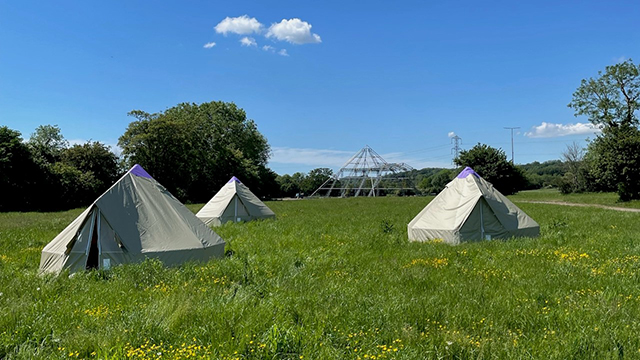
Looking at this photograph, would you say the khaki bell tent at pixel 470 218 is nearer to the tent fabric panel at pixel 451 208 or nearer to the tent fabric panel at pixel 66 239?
the tent fabric panel at pixel 451 208

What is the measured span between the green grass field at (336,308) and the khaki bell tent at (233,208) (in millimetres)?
9269

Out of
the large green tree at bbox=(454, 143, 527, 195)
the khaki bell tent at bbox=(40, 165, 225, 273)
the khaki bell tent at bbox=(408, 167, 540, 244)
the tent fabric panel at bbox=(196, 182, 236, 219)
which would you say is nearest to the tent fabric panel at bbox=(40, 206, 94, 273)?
the khaki bell tent at bbox=(40, 165, 225, 273)

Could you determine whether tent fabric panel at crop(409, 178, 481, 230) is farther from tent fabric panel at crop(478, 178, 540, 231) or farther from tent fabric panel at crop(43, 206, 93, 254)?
tent fabric panel at crop(43, 206, 93, 254)

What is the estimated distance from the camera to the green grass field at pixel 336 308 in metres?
4.12

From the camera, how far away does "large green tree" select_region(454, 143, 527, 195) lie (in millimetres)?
50500

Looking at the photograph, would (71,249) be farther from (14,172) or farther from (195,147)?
(195,147)

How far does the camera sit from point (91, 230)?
7.94 meters

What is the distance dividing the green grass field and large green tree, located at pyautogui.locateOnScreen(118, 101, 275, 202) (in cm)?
4061

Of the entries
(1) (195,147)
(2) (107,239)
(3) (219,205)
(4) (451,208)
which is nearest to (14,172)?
(1) (195,147)

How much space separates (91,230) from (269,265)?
12.1ft

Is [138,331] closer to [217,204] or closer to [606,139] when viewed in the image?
[217,204]

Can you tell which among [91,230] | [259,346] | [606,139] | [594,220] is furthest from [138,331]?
[606,139]

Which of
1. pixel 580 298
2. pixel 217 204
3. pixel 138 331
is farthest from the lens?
pixel 217 204

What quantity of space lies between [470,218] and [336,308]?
7.85m
